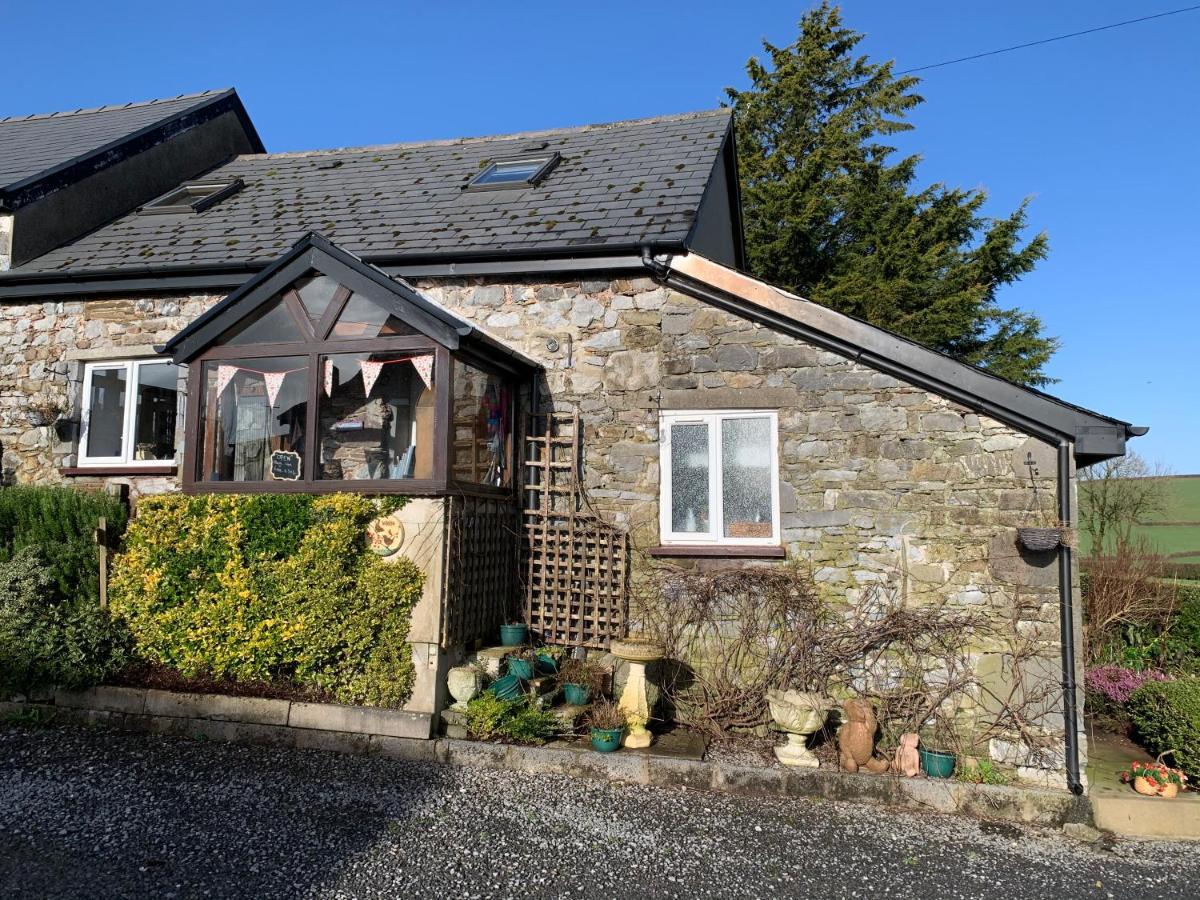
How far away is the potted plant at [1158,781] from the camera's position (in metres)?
5.69

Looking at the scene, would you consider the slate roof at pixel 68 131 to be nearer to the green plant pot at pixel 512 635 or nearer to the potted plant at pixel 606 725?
the green plant pot at pixel 512 635

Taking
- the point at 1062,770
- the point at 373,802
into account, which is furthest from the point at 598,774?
the point at 1062,770

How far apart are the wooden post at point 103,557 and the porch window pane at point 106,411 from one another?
243cm

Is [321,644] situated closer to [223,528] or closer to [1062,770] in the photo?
[223,528]

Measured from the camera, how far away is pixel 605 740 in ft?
19.8

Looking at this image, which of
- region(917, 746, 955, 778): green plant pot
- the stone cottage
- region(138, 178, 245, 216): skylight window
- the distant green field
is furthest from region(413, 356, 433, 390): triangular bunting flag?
the distant green field

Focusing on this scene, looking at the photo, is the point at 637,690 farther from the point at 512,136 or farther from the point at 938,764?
the point at 512,136

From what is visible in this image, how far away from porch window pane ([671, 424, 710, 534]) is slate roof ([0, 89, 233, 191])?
8.88 meters

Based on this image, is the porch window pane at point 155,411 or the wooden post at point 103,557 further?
the porch window pane at point 155,411

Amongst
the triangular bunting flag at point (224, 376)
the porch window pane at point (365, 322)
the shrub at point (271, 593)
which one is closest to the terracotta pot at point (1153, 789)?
the shrub at point (271, 593)

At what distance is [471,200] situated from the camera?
972 cm

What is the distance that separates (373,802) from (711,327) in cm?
495

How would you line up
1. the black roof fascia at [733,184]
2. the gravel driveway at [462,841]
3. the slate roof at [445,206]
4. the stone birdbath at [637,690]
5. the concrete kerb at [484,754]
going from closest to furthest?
1. the gravel driveway at [462,841]
2. the concrete kerb at [484,754]
3. the stone birdbath at [637,690]
4. the slate roof at [445,206]
5. the black roof fascia at [733,184]

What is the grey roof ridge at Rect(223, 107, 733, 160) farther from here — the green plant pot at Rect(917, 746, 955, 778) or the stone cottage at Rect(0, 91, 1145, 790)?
the green plant pot at Rect(917, 746, 955, 778)
